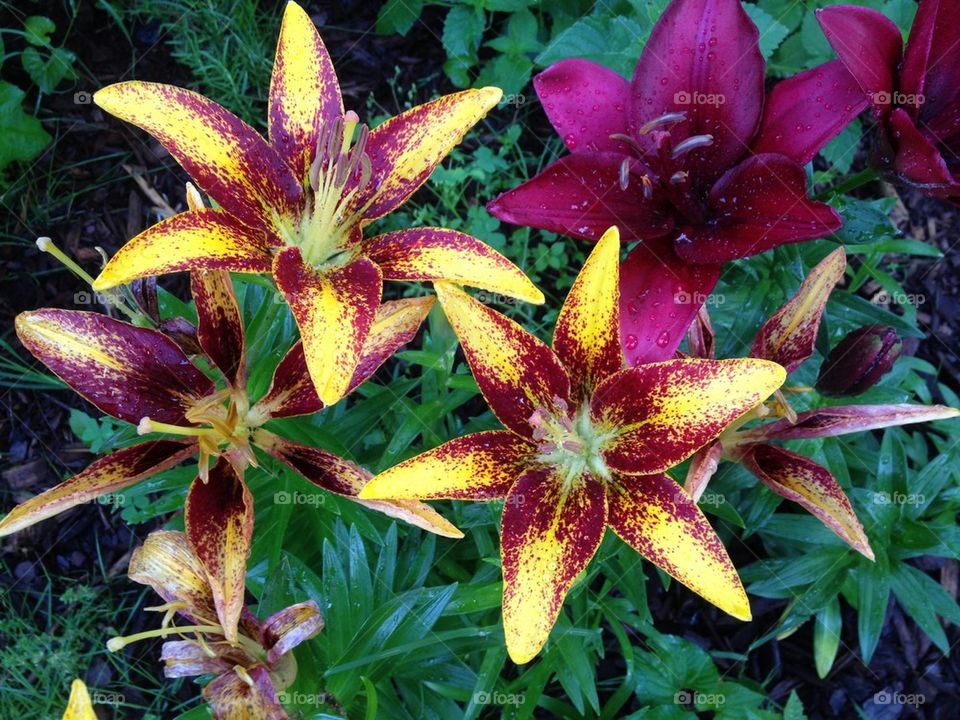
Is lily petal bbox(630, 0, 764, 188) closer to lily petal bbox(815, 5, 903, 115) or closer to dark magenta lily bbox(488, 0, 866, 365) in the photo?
dark magenta lily bbox(488, 0, 866, 365)

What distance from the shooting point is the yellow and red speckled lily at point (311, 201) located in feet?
4.96

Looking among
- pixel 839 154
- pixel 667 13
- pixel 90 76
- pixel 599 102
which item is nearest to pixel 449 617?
pixel 599 102

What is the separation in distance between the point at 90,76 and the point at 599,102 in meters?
2.23

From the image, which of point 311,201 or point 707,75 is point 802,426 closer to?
point 707,75

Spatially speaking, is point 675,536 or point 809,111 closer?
point 675,536

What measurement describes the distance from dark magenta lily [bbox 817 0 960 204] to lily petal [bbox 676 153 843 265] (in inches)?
7.0

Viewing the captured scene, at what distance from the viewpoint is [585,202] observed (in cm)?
185

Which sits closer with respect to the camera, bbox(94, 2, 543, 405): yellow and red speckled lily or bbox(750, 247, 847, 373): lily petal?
bbox(94, 2, 543, 405): yellow and red speckled lily

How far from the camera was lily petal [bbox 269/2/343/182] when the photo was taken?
5.75 feet

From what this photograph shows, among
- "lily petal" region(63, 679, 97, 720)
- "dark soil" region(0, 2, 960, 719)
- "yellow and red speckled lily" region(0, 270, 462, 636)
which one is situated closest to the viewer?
"lily petal" region(63, 679, 97, 720)

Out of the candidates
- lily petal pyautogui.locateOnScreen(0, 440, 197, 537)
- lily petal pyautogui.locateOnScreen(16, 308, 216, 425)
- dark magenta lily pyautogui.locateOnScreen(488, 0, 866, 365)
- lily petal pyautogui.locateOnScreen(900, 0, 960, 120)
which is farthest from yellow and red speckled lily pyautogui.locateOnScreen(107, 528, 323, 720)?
lily petal pyautogui.locateOnScreen(900, 0, 960, 120)

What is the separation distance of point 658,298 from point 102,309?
2086 mm

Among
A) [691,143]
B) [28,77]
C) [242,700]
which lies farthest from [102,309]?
[691,143]

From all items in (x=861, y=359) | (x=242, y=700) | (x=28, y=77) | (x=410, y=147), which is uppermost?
(x=410, y=147)
